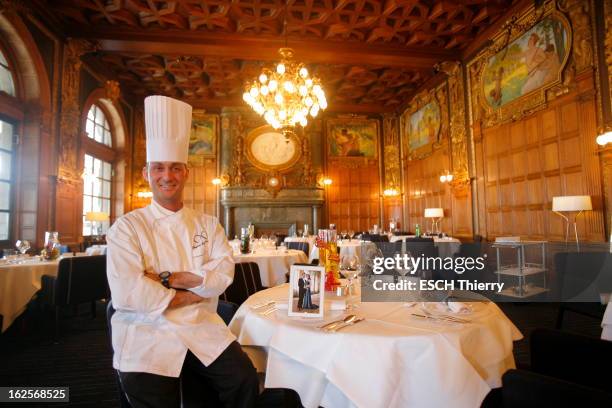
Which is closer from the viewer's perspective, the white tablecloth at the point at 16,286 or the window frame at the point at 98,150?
the white tablecloth at the point at 16,286

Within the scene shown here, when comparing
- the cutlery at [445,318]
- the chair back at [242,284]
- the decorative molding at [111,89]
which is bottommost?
the chair back at [242,284]

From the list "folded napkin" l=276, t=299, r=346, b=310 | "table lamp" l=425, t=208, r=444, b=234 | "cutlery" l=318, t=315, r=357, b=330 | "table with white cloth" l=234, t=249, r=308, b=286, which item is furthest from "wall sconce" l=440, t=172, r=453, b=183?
"cutlery" l=318, t=315, r=357, b=330

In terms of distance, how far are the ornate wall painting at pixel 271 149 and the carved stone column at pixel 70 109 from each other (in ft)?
18.5

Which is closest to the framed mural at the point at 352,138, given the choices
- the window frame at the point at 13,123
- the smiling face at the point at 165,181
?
the window frame at the point at 13,123

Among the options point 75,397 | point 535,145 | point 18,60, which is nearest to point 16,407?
point 75,397

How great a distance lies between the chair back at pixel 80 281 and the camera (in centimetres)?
388

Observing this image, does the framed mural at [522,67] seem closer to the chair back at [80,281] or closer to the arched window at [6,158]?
the chair back at [80,281]

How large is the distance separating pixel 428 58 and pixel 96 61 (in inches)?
350

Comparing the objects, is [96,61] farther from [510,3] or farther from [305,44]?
[510,3]

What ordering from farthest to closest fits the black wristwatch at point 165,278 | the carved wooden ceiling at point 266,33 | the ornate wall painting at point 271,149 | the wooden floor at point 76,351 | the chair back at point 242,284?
A: the ornate wall painting at point 271,149
the carved wooden ceiling at point 266,33
the chair back at point 242,284
the wooden floor at point 76,351
the black wristwatch at point 165,278

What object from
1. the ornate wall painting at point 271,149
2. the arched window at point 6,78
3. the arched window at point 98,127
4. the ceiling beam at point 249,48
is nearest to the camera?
the arched window at point 6,78

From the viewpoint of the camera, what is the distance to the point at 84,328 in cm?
435

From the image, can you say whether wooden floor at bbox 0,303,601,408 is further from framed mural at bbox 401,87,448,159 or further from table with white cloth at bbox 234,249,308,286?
framed mural at bbox 401,87,448,159

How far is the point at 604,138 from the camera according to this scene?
5.00 metres
